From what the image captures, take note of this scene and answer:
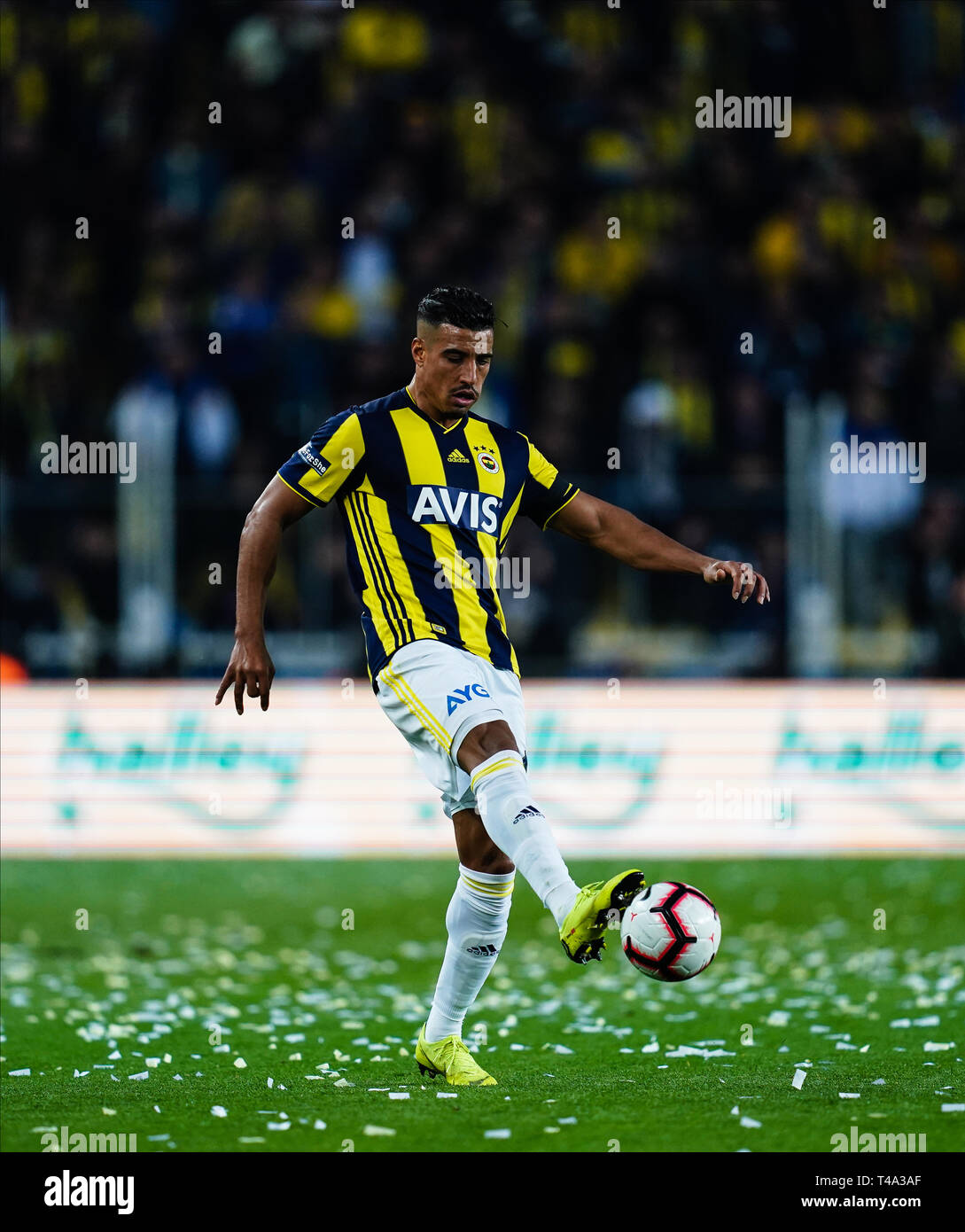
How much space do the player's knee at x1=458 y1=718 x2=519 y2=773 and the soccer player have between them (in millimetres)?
35

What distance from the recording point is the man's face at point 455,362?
616cm

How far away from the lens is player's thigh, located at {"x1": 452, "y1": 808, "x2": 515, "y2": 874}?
6113 mm

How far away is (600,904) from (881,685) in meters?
8.22

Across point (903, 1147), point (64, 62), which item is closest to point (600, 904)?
point (903, 1147)

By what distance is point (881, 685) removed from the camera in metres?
13.0

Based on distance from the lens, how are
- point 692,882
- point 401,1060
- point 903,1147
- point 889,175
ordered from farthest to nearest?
1. point 889,175
2. point 692,882
3. point 401,1060
4. point 903,1147

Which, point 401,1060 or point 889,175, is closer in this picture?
point 401,1060

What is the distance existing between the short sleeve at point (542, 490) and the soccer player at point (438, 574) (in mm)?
112

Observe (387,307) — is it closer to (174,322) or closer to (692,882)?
(174,322)
